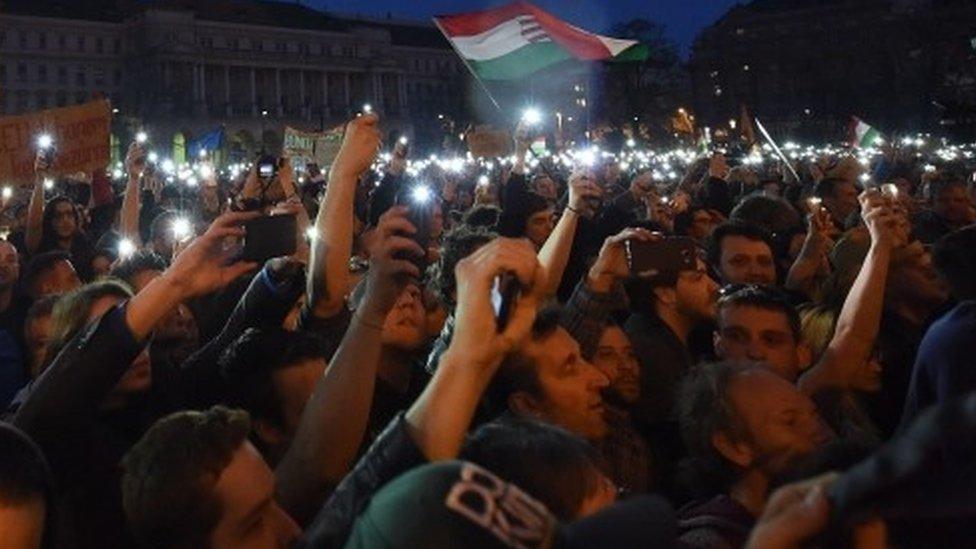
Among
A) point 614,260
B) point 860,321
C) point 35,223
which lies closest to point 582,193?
point 614,260

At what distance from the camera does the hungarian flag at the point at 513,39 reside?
9.59 meters

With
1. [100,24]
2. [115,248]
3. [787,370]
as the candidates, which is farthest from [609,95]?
[100,24]

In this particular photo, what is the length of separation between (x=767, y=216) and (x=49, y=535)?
5261mm

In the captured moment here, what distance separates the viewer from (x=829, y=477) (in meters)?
1.38

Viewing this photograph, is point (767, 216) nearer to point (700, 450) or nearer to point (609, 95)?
point (700, 450)

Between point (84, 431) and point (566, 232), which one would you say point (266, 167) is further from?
point (84, 431)

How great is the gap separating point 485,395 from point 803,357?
1.41 m

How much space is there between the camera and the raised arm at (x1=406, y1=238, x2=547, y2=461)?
6.91 feet

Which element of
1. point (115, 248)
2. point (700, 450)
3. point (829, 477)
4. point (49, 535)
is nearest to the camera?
point (829, 477)

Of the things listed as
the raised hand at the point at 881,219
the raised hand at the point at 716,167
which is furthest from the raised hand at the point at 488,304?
the raised hand at the point at 716,167

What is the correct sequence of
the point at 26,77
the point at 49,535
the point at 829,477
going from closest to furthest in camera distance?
the point at 829,477, the point at 49,535, the point at 26,77

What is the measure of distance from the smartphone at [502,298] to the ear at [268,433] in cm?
127

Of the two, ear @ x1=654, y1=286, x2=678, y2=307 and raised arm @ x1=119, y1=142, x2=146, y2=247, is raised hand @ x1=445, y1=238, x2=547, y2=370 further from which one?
raised arm @ x1=119, y1=142, x2=146, y2=247

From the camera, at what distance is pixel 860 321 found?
3.90m
